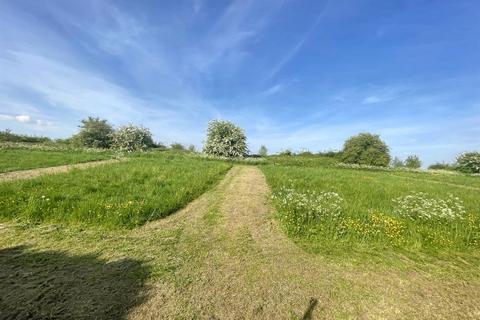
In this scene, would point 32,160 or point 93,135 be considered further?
point 93,135

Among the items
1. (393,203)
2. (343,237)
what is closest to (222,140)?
(393,203)

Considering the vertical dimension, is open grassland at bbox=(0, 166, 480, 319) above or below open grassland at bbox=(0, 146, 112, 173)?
below

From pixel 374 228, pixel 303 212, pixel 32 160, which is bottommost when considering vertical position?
pixel 374 228

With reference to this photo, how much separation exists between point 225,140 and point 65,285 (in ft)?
133

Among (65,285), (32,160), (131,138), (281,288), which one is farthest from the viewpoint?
(131,138)

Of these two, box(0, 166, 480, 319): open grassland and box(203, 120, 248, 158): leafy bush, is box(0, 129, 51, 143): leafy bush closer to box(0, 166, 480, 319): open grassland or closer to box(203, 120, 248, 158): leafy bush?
box(203, 120, 248, 158): leafy bush

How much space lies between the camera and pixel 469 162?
1949 inches

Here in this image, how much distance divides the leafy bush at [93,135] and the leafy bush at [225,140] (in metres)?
19.7

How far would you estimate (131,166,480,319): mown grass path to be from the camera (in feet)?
12.6

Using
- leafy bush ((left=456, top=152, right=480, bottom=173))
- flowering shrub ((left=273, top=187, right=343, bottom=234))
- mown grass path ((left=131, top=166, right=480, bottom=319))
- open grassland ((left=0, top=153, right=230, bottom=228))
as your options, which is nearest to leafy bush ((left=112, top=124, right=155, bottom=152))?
open grassland ((left=0, top=153, right=230, bottom=228))

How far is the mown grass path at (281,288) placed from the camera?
3826mm

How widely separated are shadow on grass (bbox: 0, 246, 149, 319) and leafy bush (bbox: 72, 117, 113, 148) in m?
49.6

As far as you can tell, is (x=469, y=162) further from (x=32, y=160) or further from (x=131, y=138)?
(x=32, y=160)

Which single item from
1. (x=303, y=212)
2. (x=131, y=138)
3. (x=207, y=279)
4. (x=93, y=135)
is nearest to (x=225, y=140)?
(x=131, y=138)
